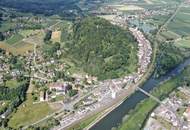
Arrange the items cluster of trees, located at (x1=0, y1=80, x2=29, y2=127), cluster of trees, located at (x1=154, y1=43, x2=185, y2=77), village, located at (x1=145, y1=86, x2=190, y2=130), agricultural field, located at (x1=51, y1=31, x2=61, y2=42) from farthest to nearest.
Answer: agricultural field, located at (x1=51, y1=31, x2=61, y2=42) < cluster of trees, located at (x1=154, y1=43, x2=185, y2=77) < cluster of trees, located at (x1=0, y1=80, x2=29, y2=127) < village, located at (x1=145, y1=86, x2=190, y2=130)

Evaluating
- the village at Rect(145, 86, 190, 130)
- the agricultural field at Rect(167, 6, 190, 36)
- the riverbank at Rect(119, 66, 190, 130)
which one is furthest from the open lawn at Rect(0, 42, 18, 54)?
the agricultural field at Rect(167, 6, 190, 36)

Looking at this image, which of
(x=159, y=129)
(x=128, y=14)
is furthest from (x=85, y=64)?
(x=128, y=14)

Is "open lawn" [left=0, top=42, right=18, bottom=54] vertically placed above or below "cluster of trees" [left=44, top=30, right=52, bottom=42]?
below

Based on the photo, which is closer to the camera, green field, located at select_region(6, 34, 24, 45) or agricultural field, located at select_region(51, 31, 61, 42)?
green field, located at select_region(6, 34, 24, 45)


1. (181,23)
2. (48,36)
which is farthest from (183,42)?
(48,36)

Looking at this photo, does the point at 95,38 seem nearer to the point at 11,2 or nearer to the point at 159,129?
the point at 159,129

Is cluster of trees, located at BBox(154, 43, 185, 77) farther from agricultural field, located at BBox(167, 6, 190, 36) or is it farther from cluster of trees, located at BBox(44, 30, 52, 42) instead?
cluster of trees, located at BBox(44, 30, 52, 42)
